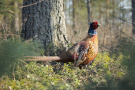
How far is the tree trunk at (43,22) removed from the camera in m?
4.06

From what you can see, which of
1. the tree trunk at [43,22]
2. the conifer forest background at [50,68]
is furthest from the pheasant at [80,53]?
the tree trunk at [43,22]

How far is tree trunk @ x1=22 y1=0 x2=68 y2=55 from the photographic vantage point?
406 cm

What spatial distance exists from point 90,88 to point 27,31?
353 cm

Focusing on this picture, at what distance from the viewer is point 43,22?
4062 millimetres

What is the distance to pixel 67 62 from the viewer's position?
3854 millimetres

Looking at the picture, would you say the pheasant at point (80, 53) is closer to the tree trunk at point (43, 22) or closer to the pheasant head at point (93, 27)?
the pheasant head at point (93, 27)

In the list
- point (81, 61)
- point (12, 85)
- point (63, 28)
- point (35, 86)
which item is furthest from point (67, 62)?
point (12, 85)

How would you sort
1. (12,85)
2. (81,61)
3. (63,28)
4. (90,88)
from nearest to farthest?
(90,88)
(12,85)
(81,61)
(63,28)

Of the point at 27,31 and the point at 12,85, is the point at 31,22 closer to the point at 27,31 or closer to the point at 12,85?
the point at 27,31

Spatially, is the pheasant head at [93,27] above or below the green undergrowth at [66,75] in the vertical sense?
above

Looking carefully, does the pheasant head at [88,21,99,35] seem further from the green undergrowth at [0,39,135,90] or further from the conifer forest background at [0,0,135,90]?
the green undergrowth at [0,39,135,90]

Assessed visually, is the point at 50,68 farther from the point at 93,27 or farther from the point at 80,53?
the point at 93,27

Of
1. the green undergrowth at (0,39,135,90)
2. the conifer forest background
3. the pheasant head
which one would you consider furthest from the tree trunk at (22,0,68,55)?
the pheasant head

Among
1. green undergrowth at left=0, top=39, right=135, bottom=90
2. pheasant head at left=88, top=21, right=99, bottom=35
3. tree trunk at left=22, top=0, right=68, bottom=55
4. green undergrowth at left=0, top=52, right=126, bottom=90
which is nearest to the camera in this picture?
green undergrowth at left=0, top=39, right=135, bottom=90
